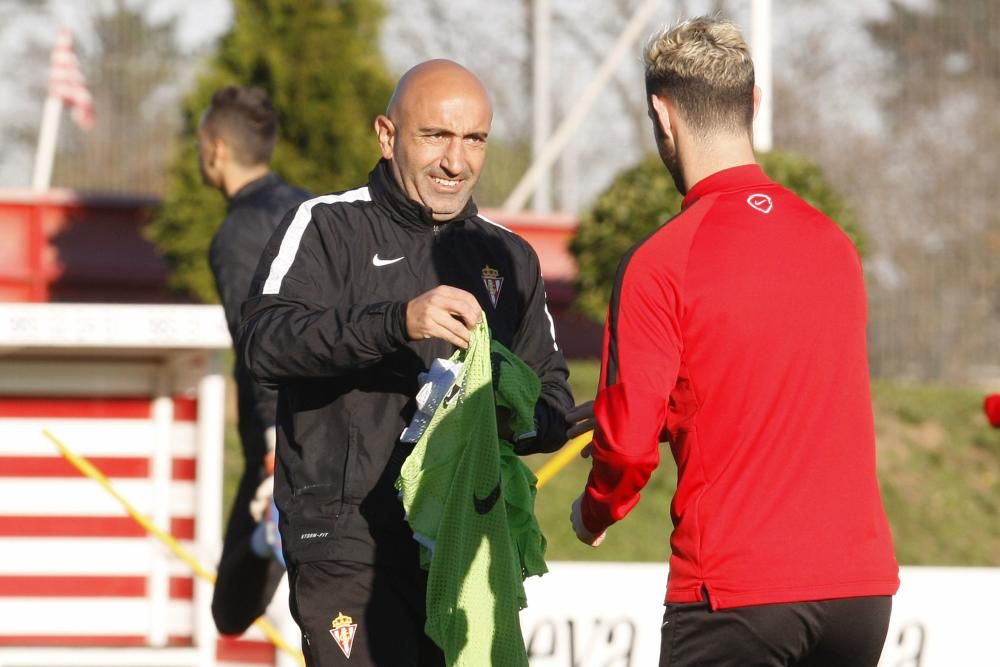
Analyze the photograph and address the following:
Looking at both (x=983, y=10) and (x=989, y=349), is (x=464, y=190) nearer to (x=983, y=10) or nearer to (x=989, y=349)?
(x=989, y=349)

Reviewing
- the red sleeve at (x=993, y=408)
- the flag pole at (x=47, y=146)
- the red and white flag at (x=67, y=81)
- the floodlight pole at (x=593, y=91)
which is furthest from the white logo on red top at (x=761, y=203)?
the red and white flag at (x=67, y=81)

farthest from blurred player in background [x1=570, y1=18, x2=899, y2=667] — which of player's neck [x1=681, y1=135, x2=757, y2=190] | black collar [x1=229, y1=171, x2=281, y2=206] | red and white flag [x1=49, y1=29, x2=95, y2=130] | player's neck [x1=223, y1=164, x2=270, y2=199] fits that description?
red and white flag [x1=49, y1=29, x2=95, y2=130]

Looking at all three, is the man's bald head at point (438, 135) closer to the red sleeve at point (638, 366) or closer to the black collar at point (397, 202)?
the black collar at point (397, 202)

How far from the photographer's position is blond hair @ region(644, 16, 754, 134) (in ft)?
10.8

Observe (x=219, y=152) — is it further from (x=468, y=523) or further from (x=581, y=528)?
(x=581, y=528)

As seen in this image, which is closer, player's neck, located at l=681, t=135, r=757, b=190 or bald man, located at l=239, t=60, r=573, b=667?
player's neck, located at l=681, t=135, r=757, b=190

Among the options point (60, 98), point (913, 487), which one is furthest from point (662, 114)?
point (60, 98)

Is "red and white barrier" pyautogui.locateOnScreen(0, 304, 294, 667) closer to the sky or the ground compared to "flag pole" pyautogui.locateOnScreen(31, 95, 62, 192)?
closer to the ground

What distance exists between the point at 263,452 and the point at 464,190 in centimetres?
225

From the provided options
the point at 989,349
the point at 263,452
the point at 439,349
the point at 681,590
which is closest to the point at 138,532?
the point at 263,452

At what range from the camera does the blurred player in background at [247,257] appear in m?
5.75

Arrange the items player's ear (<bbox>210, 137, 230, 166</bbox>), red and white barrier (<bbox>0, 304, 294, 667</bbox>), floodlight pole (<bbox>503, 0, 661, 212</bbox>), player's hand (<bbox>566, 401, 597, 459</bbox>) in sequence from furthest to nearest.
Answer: floodlight pole (<bbox>503, 0, 661, 212</bbox>), red and white barrier (<bbox>0, 304, 294, 667</bbox>), player's ear (<bbox>210, 137, 230, 166</bbox>), player's hand (<bbox>566, 401, 597, 459</bbox>)

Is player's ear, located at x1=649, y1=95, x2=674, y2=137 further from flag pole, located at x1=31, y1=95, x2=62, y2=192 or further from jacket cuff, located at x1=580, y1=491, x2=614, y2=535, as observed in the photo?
flag pole, located at x1=31, y1=95, x2=62, y2=192

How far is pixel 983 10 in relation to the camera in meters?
21.9
